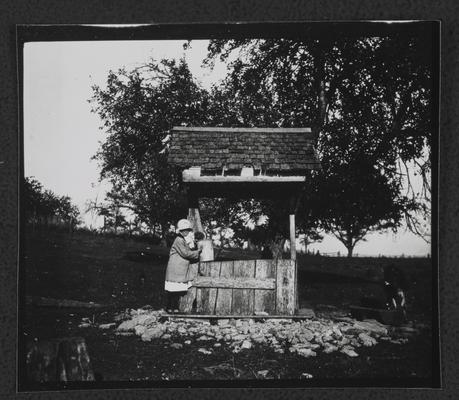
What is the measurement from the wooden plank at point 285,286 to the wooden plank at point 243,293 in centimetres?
23

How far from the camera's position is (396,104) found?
3.54 meters

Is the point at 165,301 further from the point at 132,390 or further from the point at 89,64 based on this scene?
the point at 89,64

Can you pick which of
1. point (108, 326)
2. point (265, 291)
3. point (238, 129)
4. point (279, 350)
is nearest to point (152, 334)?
point (108, 326)

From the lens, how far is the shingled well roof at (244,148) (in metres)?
3.67

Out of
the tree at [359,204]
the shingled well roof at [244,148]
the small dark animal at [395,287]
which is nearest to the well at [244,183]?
the shingled well roof at [244,148]

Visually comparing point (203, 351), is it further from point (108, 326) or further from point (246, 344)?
point (108, 326)

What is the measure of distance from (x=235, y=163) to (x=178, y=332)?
1.43m

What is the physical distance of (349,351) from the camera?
11.1ft

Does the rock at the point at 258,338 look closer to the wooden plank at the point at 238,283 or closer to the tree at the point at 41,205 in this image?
the wooden plank at the point at 238,283

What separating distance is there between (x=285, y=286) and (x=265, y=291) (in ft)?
0.60

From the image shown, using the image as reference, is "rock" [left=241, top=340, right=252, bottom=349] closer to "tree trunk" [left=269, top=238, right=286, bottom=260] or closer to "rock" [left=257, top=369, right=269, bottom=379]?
"rock" [left=257, top=369, right=269, bottom=379]

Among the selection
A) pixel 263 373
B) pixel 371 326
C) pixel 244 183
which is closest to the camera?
pixel 263 373

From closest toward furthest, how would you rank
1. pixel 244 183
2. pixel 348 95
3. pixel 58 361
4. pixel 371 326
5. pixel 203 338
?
1. pixel 58 361
2. pixel 371 326
3. pixel 203 338
4. pixel 348 95
5. pixel 244 183

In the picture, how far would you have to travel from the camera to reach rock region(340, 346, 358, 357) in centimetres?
335
